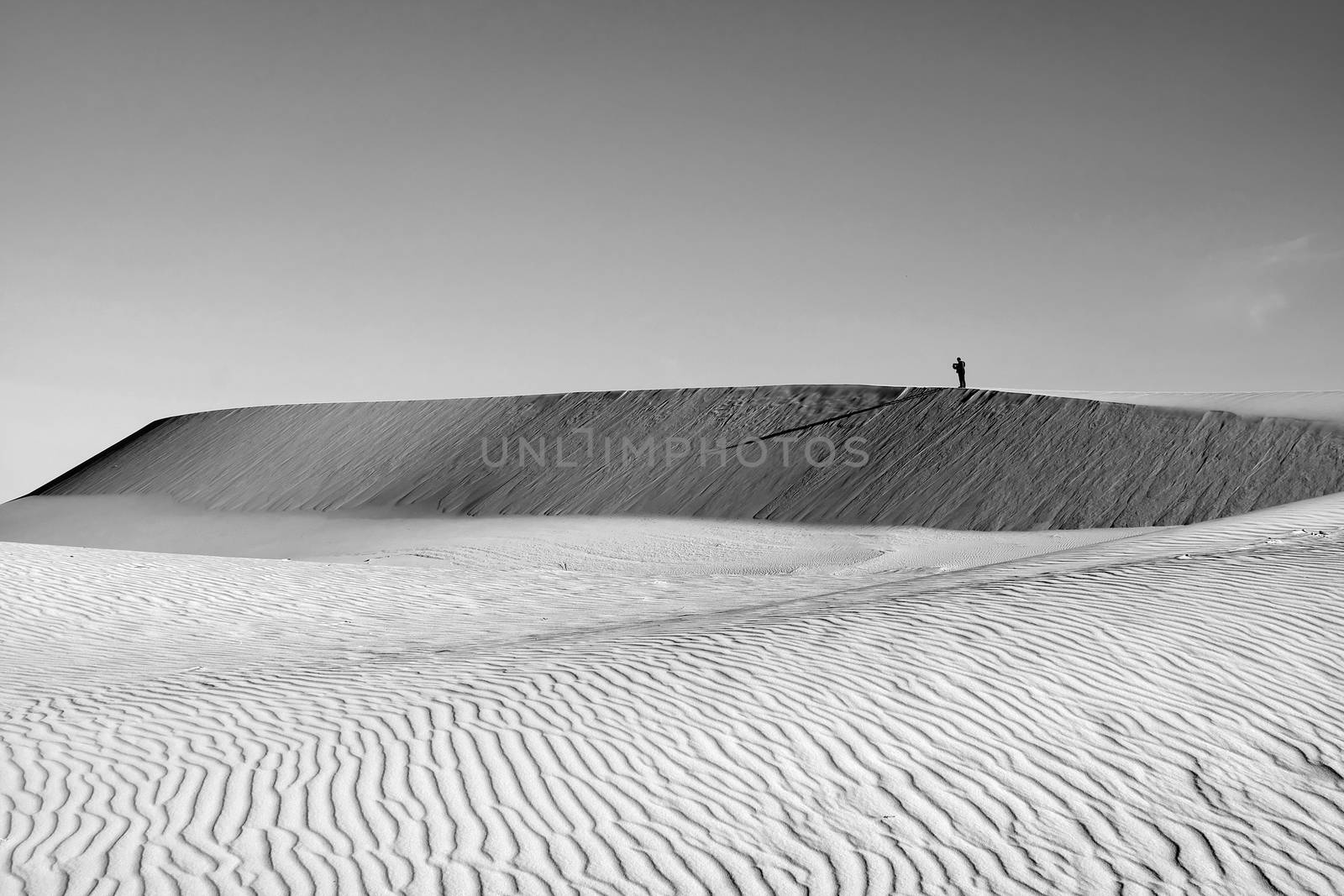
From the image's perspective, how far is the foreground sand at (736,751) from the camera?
4.51 m

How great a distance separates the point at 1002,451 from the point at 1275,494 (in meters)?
6.90

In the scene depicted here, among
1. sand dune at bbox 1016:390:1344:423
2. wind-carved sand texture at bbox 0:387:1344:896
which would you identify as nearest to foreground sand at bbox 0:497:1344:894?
wind-carved sand texture at bbox 0:387:1344:896

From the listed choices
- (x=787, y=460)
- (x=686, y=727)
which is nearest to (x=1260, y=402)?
(x=787, y=460)

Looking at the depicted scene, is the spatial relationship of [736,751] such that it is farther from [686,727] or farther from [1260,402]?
[1260,402]

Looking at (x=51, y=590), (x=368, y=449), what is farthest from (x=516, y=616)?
(x=368, y=449)

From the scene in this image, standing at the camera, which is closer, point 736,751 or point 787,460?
point 736,751

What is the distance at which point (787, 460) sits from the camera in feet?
101

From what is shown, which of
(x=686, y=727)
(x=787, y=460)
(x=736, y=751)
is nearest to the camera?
(x=736, y=751)

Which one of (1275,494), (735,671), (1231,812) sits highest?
(1275,494)

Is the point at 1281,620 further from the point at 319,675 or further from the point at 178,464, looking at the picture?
the point at 178,464

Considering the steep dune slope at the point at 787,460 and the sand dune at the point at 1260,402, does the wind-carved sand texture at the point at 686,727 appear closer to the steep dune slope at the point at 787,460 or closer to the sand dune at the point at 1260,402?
the steep dune slope at the point at 787,460

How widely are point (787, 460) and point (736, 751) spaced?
2505 cm

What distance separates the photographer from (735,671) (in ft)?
24.0

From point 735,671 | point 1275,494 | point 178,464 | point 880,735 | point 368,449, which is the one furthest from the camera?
point 178,464
